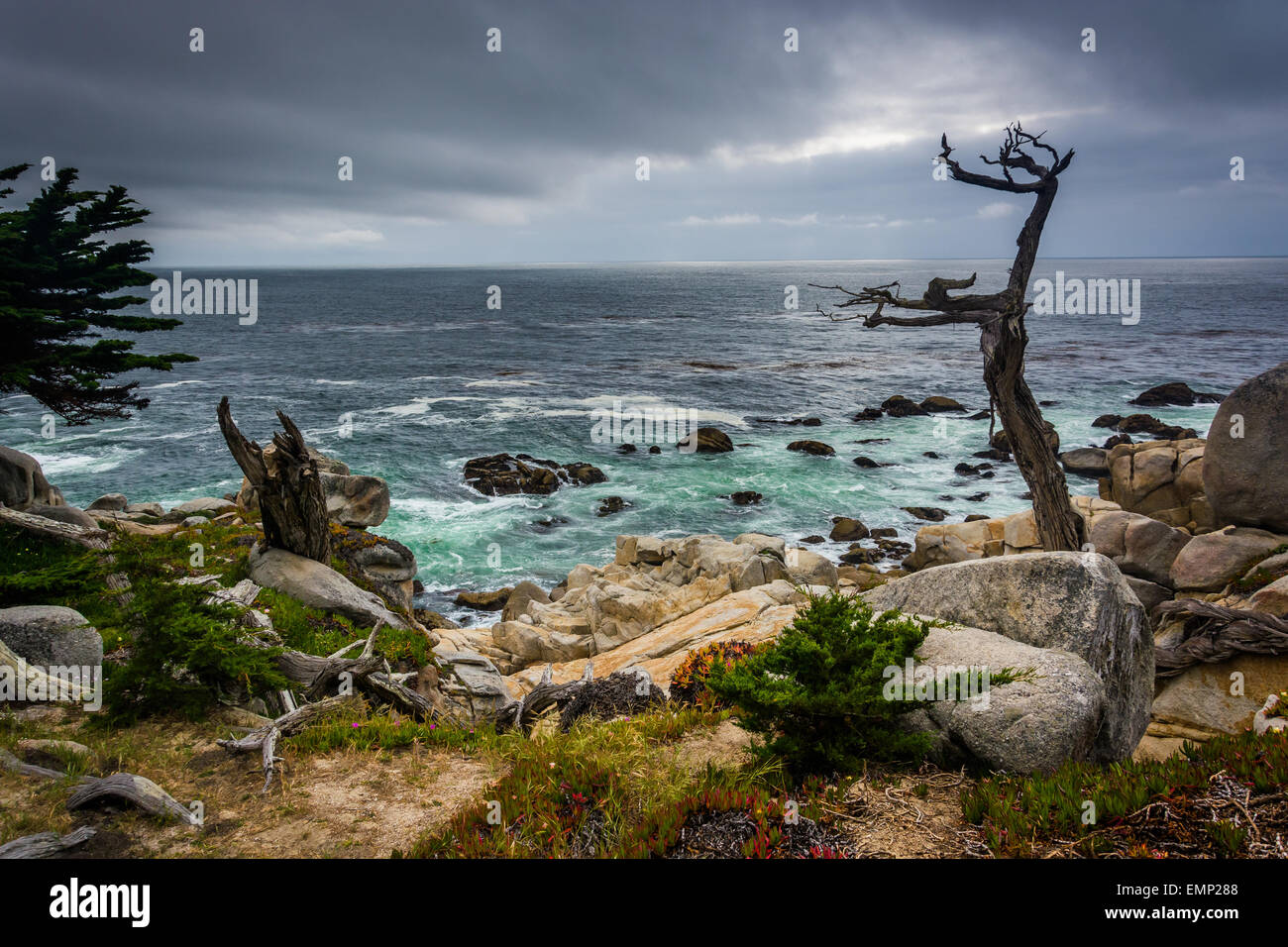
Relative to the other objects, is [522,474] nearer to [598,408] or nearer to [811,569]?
[598,408]

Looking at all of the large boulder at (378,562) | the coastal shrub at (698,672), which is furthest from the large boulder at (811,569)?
the coastal shrub at (698,672)

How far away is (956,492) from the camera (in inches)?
1458

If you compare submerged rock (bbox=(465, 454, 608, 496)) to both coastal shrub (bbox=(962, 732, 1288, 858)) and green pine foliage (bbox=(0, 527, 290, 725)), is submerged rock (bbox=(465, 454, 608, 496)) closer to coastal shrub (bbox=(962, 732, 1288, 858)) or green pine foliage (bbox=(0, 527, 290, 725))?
green pine foliage (bbox=(0, 527, 290, 725))

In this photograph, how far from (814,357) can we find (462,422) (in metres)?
46.3

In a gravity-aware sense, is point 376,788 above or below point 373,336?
below

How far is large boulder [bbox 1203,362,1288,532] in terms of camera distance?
49.5ft

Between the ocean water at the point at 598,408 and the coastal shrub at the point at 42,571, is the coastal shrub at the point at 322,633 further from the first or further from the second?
the ocean water at the point at 598,408

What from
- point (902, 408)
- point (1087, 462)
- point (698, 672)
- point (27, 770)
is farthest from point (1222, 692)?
point (902, 408)

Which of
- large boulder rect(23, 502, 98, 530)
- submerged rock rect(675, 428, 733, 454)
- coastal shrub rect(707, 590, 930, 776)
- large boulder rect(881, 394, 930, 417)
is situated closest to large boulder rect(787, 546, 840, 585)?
coastal shrub rect(707, 590, 930, 776)

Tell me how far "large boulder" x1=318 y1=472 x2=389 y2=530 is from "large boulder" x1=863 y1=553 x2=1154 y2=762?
56.1 ft

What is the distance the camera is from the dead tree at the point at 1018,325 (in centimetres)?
1266

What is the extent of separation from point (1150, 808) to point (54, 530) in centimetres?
1774
